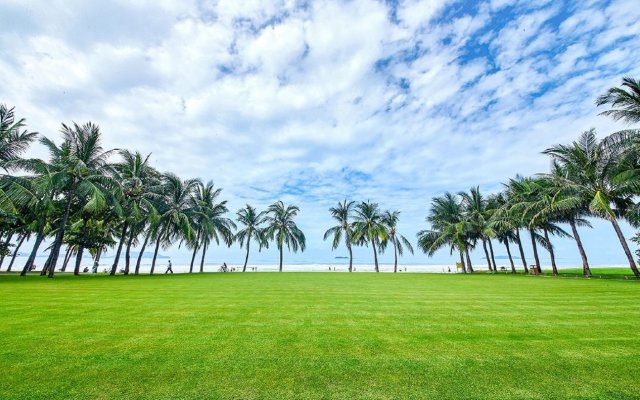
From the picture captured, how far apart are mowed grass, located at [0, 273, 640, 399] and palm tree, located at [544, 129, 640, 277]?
18924mm

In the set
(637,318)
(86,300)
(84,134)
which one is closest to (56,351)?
(86,300)

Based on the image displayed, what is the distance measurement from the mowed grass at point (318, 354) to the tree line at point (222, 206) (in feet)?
56.4

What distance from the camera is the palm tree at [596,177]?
2120cm

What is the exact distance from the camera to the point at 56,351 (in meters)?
4.67

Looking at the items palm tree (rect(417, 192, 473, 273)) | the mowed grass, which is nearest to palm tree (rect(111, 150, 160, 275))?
the mowed grass

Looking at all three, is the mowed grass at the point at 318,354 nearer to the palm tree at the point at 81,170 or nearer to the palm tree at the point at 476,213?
the palm tree at the point at 81,170

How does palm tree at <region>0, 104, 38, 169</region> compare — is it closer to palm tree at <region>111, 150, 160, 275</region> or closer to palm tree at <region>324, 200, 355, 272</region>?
palm tree at <region>111, 150, 160, 275</region>

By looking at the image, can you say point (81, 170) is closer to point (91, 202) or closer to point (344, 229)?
point (91, 202)

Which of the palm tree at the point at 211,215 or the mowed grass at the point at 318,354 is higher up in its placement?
the palm tree at the point at 211,215

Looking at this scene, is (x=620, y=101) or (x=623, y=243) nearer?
(x=620, y=101)

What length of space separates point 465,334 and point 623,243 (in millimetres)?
24366

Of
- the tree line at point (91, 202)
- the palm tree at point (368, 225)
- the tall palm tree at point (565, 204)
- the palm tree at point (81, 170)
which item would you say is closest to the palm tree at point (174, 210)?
the tree line at point (91, 202)

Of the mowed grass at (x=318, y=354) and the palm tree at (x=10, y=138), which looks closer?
the mowed grass at (x=318, y=354)

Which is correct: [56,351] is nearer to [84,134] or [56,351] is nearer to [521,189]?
[84,134]
